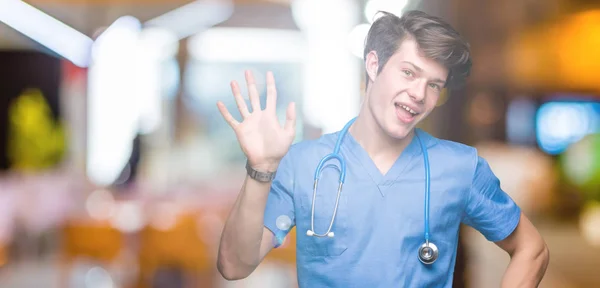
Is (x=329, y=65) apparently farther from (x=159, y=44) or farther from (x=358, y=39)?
(x=159, y=44)

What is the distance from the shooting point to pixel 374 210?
95 cm

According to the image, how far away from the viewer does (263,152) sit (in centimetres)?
89

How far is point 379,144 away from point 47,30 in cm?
100

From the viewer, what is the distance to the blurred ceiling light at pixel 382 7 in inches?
38.4

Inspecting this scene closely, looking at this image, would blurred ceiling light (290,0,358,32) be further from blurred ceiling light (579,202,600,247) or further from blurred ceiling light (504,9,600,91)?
blurred ceiling light (579,202,600,247)

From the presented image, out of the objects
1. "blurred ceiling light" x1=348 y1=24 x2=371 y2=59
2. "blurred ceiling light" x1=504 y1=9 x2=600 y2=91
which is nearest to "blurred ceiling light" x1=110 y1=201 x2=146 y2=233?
"blurred ceiling light" x1=504 y1=9 x2=600 y2=91

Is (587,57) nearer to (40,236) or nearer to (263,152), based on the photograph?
(40,236)

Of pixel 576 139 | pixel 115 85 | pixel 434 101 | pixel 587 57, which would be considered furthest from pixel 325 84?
pixel 587 57

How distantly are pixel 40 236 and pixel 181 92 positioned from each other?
7.58 feet

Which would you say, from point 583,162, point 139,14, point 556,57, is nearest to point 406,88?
point 139,14

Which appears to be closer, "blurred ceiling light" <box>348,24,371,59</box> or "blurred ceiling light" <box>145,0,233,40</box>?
"blurred ceiling light" <box>348,24,371,59</box>

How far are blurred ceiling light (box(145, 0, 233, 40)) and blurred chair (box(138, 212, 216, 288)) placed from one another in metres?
0.96

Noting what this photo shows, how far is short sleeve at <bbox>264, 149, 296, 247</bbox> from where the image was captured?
3.11 ft

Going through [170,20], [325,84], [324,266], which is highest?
[170,20]
